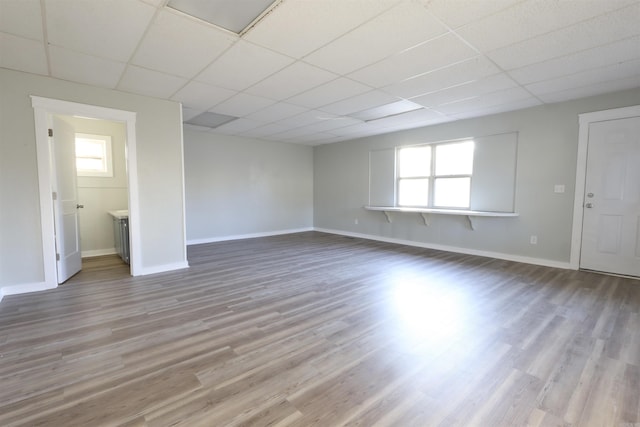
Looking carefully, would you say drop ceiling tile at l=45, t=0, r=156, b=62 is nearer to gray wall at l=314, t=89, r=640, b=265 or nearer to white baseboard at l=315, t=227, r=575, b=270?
gray wall at l=314, t=89, r=640, b=265

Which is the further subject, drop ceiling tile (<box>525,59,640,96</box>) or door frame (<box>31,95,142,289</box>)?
door frame (<box>31,95,142,289</box>)

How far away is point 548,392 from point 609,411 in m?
0.25

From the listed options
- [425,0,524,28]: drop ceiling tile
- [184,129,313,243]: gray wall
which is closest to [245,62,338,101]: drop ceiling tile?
[425,0,524,28]: drop ceiling tile

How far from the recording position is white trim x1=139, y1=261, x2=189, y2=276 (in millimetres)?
3982

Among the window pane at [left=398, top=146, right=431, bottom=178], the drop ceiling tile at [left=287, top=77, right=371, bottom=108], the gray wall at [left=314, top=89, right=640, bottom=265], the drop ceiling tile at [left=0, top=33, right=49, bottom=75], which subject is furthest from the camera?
the window pane at [left=398, top=146, right=431, bottom=178]

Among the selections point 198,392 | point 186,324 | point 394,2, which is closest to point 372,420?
point 198,392

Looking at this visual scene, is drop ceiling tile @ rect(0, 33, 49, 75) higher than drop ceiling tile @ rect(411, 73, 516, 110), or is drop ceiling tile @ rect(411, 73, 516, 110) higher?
drop ceiling tile @ rect(411, 73, 516, 110)

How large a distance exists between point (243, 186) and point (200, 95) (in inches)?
126

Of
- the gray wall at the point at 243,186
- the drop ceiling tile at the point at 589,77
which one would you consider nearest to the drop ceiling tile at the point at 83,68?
the gray wall at the point at 243,186

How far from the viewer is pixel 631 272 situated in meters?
3.72

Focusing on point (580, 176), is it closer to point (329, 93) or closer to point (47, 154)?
point (329, 93)

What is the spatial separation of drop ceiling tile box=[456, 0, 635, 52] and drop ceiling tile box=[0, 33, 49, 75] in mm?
3691

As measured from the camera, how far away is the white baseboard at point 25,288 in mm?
3161

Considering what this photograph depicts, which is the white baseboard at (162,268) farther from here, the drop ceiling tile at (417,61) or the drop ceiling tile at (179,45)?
the drop ceiling tile at (417,61)
